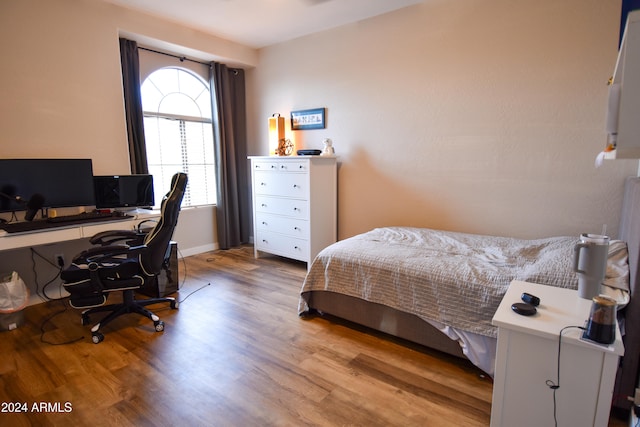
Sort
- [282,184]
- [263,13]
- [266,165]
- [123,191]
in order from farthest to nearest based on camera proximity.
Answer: [266,165], [282,184], [263,13], [123,191]

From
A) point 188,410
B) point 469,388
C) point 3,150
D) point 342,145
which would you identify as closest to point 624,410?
point 469,388

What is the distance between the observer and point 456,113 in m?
3.24

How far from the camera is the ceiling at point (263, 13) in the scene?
3.30 m

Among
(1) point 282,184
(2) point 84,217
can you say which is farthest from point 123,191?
(1) point 282,184

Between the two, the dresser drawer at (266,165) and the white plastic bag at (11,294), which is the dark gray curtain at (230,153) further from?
the white plastic bag at (11,294)

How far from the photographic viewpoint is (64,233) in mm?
2725

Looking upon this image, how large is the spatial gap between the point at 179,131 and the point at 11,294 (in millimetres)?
2537

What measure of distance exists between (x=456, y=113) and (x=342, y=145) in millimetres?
1322

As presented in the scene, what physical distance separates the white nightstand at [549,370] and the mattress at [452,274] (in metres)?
0.53

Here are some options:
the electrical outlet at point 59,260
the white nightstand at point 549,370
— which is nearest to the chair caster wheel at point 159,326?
the electrical outlet at point 59,260

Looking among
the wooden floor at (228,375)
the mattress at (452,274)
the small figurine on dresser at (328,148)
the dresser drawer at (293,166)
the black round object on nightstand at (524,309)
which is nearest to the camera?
the black round object on nightstand at (524,309)

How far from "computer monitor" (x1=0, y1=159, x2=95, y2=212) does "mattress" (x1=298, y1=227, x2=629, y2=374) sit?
7.30ft

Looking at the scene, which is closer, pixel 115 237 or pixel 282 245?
pixel 115 237

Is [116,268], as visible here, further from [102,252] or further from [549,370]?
[549,370]
